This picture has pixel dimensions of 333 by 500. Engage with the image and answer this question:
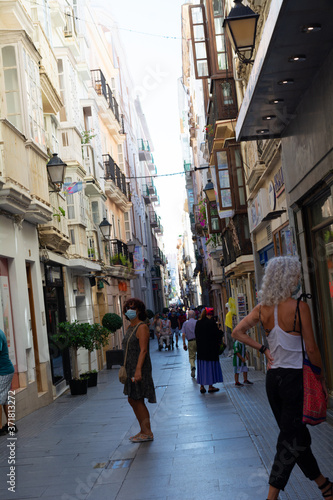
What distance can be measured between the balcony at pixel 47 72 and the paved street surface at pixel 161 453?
8.77 meters

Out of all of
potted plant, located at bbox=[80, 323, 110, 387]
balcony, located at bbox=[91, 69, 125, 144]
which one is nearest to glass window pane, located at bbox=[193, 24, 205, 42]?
balcony, located at bbox=[91, 69, 125, 144]

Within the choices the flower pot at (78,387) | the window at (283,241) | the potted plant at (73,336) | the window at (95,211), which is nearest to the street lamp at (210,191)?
the window at (95,211)

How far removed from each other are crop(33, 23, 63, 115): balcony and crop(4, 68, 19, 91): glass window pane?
3.02m

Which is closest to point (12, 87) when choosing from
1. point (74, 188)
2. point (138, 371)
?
point (74, 188)

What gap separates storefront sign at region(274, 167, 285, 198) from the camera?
479 inches

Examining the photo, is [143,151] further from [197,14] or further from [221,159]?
[221,159]

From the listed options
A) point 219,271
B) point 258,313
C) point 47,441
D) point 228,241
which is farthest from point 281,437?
point 219,271

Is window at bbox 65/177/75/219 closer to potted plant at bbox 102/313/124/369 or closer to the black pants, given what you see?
potted plant at bbox 102/313/124/369

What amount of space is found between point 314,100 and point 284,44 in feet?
5.20

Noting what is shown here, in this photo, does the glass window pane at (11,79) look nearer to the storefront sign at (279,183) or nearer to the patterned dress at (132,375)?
the storefront sign at (279,183)

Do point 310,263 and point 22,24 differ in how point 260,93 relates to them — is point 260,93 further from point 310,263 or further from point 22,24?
point 22,24

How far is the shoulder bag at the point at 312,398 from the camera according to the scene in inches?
191

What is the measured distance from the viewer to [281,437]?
5031 mm

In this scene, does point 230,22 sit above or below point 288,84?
above
